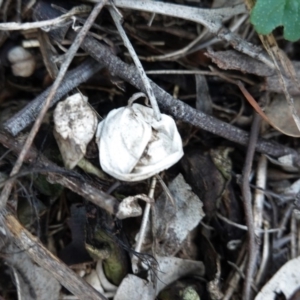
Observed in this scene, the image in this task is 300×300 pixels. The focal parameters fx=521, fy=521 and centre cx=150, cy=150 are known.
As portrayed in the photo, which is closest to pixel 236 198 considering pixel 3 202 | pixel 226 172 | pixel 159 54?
pixel 226 172

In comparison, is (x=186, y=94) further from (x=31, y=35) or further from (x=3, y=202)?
(x=3, y=202)

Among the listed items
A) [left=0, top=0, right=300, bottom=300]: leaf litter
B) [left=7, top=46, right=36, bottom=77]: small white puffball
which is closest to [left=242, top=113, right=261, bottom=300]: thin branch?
[left=0, top=0, right=300, bottom=300]: leaf litter

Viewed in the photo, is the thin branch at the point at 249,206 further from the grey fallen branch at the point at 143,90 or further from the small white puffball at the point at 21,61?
the small white puffball at the point at 21,61

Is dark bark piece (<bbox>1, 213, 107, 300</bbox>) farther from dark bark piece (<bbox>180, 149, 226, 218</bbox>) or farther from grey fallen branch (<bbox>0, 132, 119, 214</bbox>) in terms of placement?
dark bark piece (<bbox>180, 149, 226, 218</bbox>)

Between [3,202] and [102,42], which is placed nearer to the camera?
[3,202]

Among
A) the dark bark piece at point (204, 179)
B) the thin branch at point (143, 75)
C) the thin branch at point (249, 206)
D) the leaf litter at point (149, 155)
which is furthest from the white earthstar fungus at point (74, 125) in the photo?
the thin branch at point (249, 206)

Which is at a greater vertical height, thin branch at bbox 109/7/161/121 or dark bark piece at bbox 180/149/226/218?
thin branch at bbox 109/7/161/121

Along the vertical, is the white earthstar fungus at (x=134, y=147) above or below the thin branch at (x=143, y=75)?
below

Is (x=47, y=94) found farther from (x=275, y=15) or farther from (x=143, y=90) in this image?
(x=275, y=15)
